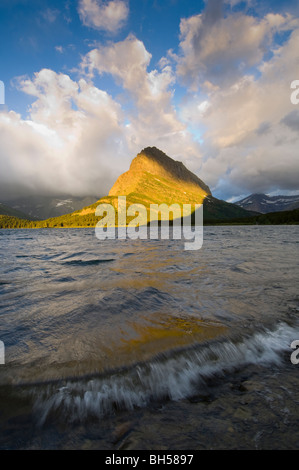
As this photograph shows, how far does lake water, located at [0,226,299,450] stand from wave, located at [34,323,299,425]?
2cm

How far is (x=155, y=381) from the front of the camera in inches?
150

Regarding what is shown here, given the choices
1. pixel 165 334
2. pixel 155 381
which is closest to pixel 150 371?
pixel 155 381

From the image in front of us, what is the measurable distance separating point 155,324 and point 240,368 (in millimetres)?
2406

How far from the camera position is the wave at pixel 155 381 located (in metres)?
3.26

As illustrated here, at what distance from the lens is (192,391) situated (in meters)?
3.61

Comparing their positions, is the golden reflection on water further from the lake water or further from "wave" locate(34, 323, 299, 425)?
"wave" locate(34, 323, 299, 425)

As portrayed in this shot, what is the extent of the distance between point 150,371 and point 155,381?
22 cm

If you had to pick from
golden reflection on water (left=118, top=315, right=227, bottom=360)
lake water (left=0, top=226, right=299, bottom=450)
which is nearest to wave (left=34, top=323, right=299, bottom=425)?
lake water (left=0, top=226, right=299, bottom=450)

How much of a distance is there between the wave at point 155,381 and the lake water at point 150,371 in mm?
18

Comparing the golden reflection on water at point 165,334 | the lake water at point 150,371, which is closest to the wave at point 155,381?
the lake water at point 150,371

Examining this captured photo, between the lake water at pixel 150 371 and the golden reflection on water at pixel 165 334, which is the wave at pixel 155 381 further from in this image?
the golden reflection on water at pixel 165 334
